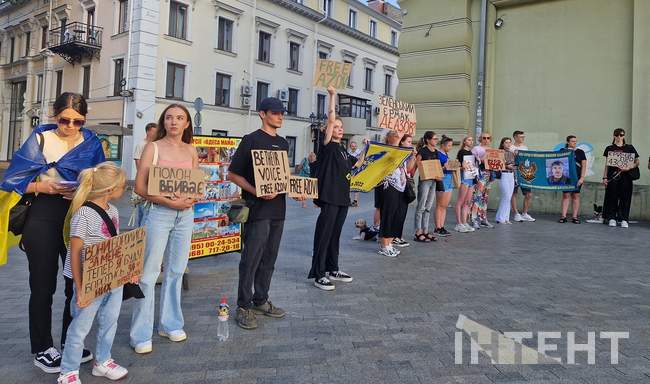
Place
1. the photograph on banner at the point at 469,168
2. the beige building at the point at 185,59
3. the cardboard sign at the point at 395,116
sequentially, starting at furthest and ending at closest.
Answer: the beige building at the point at 185,59 < the photograph on banner at the point at 469,168 < the cardboard sign at the point at 395,116

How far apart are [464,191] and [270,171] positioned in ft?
20.3

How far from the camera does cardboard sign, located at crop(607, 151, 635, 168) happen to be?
10.3 m

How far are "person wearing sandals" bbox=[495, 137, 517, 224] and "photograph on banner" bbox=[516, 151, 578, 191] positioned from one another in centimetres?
77

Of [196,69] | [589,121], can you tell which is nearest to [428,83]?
[589,121]

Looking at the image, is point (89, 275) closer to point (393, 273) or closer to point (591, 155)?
point (393, 273)

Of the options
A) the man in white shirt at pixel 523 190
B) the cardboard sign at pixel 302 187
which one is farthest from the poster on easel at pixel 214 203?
the man in white shirt at pixel 523 190

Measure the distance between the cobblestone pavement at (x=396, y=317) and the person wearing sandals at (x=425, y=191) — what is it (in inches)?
28.3

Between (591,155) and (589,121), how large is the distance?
0.83m

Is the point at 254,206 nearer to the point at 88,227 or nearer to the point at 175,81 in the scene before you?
the point at 88,227

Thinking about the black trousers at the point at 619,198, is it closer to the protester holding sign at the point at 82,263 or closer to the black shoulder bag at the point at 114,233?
the black shoulder bag at the point at 114,233

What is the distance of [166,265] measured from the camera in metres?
3.77

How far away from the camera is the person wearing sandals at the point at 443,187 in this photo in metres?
8.63

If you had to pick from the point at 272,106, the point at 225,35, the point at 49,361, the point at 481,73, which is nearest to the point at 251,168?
the point at 272,106

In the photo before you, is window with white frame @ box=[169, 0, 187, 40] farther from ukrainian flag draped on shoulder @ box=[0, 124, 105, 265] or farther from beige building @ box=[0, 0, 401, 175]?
ukrainian flag draped on shoulder @ box=[0, 124, 105, 265]
